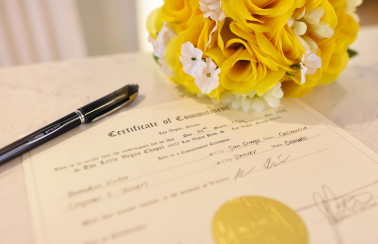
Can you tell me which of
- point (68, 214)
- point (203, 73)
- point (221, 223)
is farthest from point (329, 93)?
point (68, 214)

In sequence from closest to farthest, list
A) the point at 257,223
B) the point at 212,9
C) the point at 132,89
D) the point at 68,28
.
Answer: the point at 257,223, the point at 212,9, the point at 132,89, the point at 68,28

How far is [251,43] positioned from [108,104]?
0.28 m

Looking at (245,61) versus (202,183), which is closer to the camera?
(202,183)

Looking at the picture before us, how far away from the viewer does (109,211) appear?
32 cm

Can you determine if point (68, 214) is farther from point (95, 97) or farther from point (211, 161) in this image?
point (95, 97)

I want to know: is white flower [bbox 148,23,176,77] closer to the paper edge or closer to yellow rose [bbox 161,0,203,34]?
yellow rose [bbox 161,0,203,34]

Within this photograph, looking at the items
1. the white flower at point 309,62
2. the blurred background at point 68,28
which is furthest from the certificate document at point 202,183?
the blurred background at point 68,28

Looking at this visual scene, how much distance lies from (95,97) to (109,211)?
1.02 ft

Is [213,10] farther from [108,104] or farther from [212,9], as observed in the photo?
[108,104]

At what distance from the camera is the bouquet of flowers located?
0.42m

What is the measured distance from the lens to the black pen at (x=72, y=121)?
0.38m

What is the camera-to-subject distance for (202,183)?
36 cm
